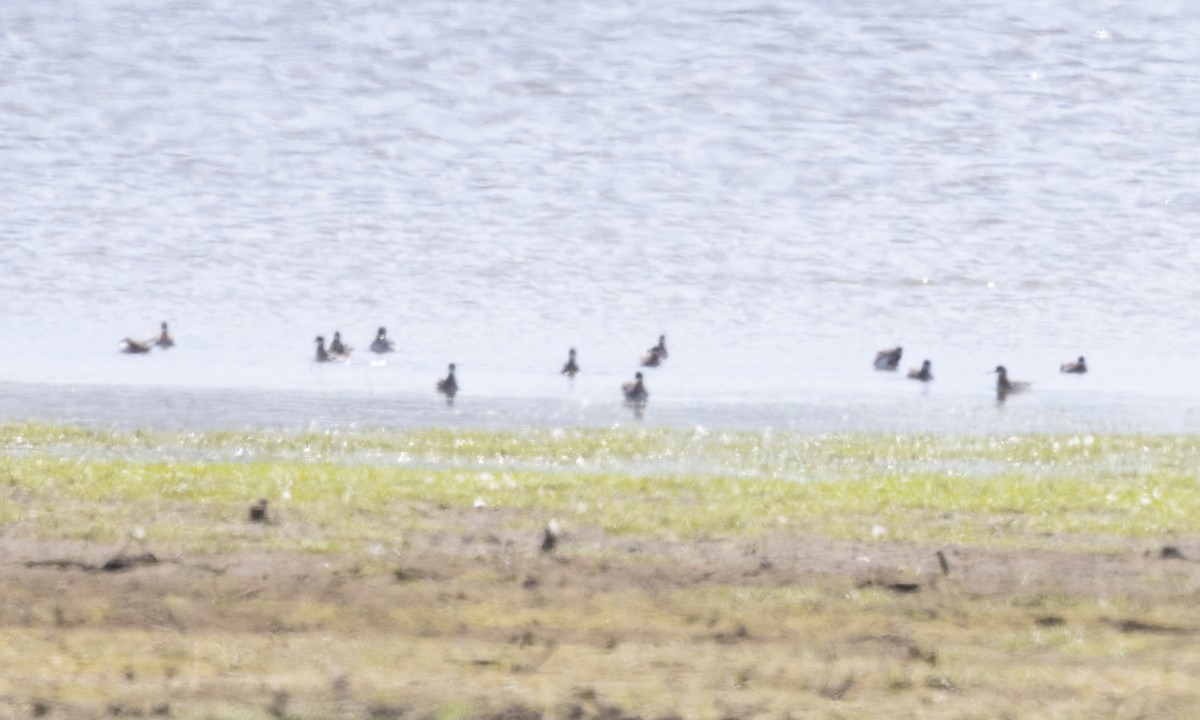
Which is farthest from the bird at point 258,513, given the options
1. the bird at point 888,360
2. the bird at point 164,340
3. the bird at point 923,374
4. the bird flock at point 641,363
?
the bird at point 164,340

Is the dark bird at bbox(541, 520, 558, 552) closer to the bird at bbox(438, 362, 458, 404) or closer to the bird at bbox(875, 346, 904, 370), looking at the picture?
the bird at bbox(438, 362, 458, 404)

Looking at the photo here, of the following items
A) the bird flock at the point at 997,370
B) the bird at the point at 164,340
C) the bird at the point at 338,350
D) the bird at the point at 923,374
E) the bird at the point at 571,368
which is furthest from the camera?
the bird at the point at 164,340

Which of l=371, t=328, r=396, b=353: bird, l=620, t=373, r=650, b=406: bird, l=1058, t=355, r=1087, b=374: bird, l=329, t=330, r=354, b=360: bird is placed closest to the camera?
l=620, t=373, r=650, b=406: bird

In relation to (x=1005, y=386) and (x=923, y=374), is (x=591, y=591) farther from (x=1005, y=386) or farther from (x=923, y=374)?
(x=923, y=374)

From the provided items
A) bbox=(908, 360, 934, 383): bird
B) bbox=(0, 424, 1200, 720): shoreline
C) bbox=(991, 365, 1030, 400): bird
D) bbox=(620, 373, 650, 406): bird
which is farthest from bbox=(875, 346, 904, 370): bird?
bbox=(0, 424, 1200, 720): shoreline

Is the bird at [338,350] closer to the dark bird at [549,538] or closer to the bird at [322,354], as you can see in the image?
the bird at [322,354]

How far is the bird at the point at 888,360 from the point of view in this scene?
43531 millimetres

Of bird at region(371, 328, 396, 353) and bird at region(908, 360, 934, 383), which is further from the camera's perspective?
bird at region(371, 328, 396, 353)

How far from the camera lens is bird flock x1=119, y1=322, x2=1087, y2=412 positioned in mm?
35234

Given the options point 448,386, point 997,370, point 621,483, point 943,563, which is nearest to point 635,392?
point 448,386

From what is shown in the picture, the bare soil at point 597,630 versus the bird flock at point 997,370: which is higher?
the bird flock at point 997,370

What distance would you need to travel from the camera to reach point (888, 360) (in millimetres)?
43594

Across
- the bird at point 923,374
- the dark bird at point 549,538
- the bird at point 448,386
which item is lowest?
the dark bird at point 549,538

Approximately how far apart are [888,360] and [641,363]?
17.7 ft
